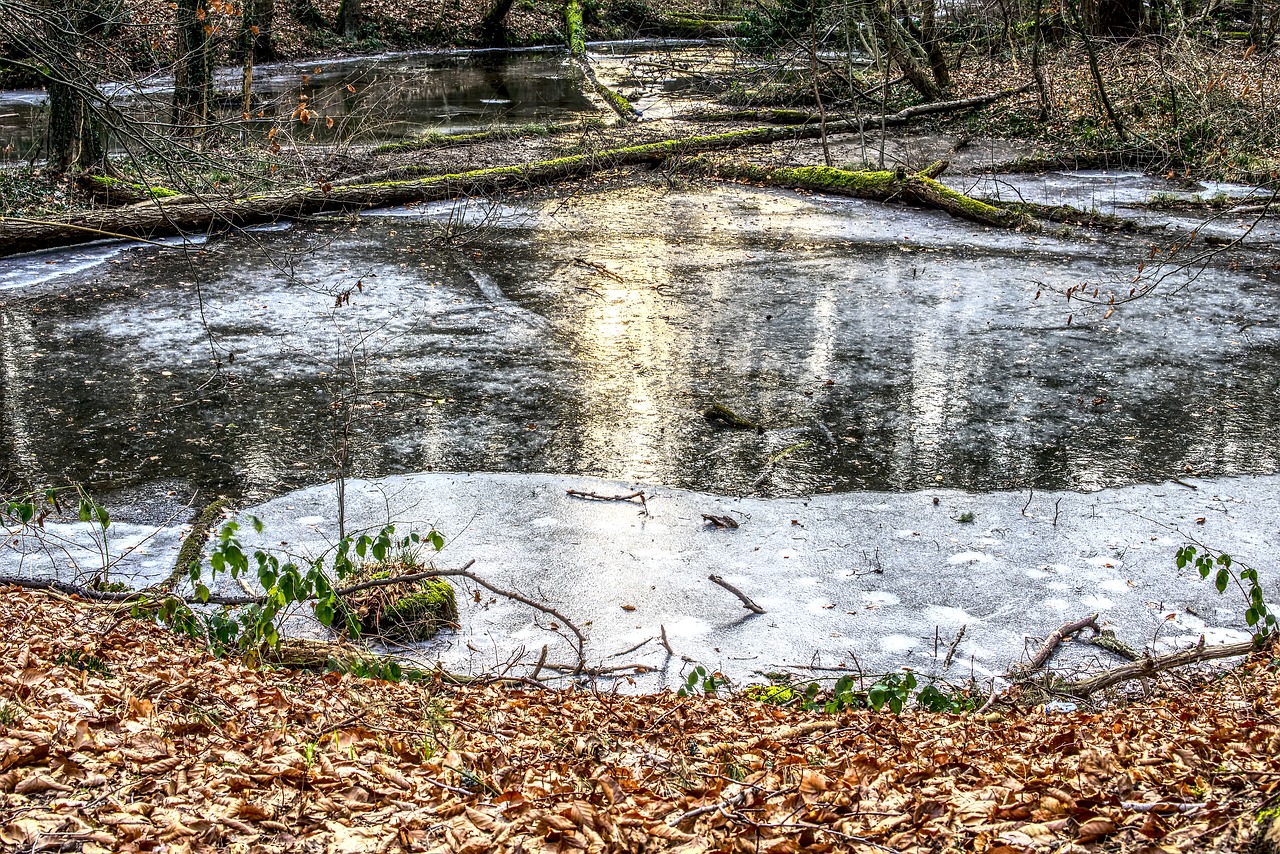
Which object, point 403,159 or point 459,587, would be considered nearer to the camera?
point 459,587

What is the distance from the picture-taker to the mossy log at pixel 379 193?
1277 cm

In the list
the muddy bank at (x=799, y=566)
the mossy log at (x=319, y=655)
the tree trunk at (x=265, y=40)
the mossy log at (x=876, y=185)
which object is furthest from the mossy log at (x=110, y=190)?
the tree trunk at (x=265, y=40)

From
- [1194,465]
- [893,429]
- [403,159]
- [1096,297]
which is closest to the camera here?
[1194,465]

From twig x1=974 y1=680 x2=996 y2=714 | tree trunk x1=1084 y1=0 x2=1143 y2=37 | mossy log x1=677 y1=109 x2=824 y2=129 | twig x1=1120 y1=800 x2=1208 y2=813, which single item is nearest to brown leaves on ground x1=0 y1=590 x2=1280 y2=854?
twig x1=1120 y1=800 x2=1208 y2=813

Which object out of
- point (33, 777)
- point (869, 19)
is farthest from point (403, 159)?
point (33, 777)

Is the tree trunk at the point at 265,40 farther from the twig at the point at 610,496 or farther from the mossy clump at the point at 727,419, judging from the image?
the twig at the point at 610,496

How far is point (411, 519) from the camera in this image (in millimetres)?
6828

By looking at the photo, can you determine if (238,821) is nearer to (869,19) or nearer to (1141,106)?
(869,19)

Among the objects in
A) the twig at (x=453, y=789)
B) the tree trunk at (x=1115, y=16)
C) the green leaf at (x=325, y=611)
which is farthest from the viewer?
the tree trunk at (x=1115, y=16)

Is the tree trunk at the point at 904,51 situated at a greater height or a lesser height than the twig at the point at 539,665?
greater

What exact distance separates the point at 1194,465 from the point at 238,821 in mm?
6830

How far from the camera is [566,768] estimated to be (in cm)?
394

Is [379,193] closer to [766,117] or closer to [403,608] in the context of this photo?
[766,117]

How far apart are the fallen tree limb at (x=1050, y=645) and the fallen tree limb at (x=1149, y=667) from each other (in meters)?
0.21
